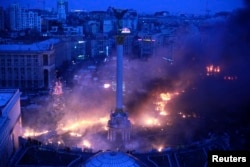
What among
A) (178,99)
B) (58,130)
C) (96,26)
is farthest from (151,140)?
(96,26)

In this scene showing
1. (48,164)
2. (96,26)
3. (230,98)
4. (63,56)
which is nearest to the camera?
(48,164)

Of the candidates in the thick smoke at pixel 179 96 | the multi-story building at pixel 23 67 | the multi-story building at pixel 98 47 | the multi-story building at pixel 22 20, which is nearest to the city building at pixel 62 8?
the multi-story building at pixel 22 20

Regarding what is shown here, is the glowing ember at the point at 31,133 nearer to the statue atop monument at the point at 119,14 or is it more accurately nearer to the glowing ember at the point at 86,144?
the glowing ember at the point at 86,144

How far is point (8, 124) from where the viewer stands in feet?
26.8

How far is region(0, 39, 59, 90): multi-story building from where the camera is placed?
1731 cm

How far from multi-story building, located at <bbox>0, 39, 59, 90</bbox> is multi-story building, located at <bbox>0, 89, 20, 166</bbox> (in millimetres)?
7699

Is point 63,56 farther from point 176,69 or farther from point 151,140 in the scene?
point 151,140

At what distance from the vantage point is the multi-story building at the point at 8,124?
7707 mm

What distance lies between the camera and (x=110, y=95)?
1474 cm

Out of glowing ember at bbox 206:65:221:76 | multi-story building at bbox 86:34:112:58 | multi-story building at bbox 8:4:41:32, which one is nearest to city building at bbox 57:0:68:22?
multi-story building at bbox 8:4:41:32

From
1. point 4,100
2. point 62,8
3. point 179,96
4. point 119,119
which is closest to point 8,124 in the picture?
point 4,100

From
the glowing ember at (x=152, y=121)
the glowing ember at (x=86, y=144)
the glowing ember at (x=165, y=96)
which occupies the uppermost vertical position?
the glowing ember at (x=165, y=96)

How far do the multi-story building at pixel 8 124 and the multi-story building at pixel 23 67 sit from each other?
25.3 feet

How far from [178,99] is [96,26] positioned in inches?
819
